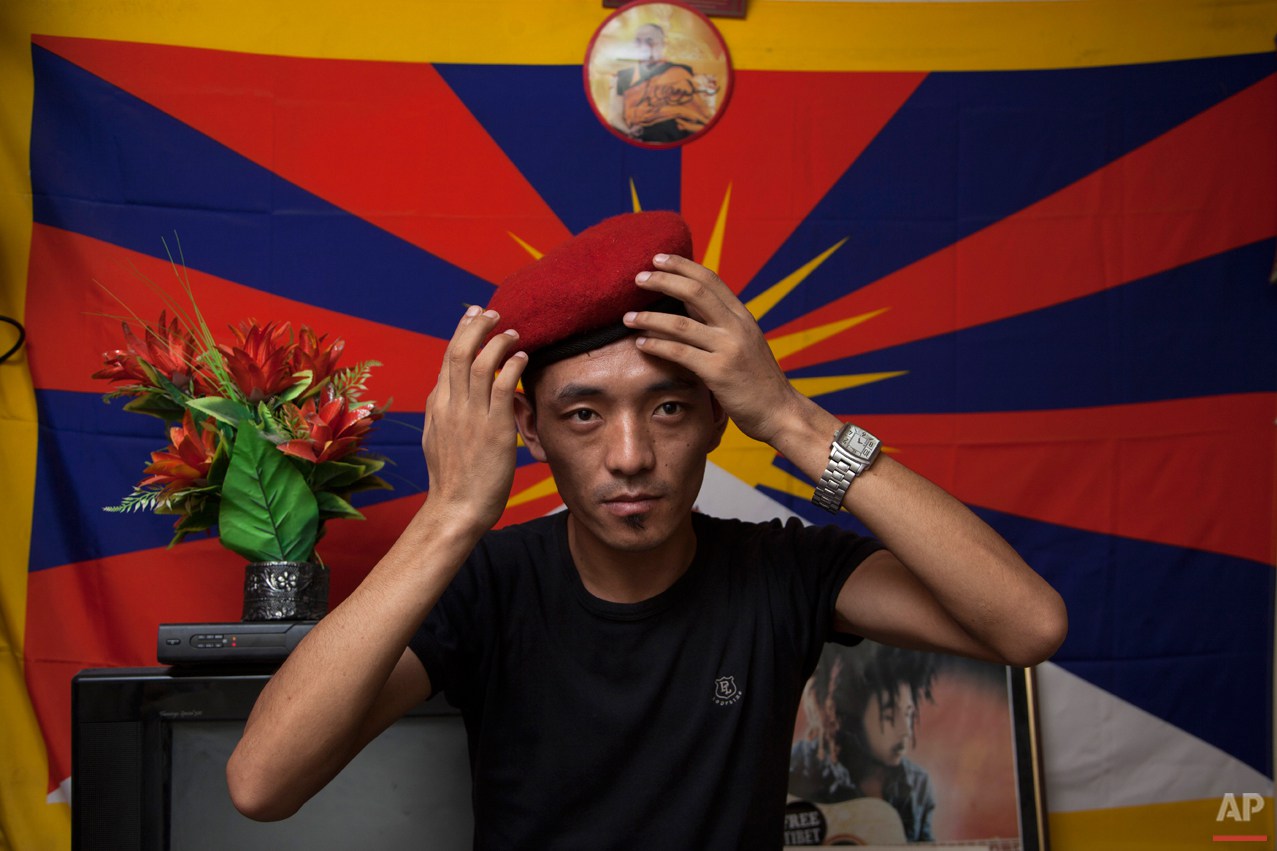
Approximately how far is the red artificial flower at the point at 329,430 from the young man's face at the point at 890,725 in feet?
4.09

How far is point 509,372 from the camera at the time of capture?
120 centimetres

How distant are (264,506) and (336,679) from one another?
74 cm

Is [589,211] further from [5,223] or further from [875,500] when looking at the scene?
[875,500]

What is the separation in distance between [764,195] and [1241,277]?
3.69ft

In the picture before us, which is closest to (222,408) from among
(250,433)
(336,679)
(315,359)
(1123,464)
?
(250,433)

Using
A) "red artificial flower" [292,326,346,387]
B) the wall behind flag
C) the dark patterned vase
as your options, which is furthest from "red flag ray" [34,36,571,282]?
the dark patterned vase

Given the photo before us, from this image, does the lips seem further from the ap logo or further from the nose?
the ap logo

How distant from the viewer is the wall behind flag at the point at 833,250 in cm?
228

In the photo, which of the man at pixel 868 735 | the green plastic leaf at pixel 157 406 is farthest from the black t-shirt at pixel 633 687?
the man at pixel 868 735

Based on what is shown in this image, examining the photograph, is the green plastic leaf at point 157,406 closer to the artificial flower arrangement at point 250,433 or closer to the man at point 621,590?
the artificial flower arrangement at point 250,433

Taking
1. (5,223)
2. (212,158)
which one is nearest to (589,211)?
(212,158)

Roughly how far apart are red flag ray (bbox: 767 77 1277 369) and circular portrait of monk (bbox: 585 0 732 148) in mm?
521

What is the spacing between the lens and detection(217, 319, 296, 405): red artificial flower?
1.78 metres

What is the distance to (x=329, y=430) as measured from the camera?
178 centimetres
